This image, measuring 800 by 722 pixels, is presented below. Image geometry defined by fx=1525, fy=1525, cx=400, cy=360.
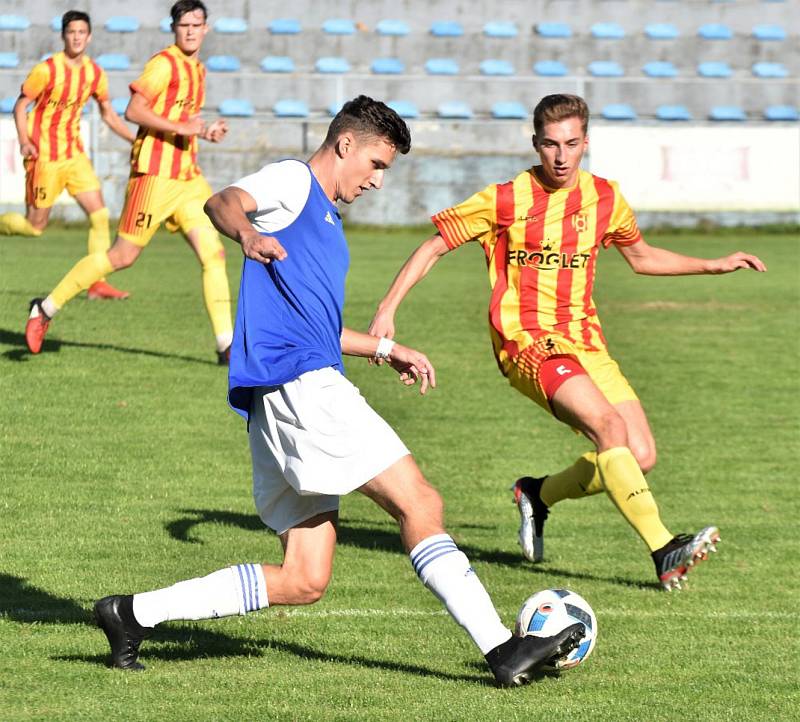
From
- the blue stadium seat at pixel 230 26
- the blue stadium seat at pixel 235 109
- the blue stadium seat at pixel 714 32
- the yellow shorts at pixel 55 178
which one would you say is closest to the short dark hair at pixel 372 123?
the yellow shorts at pixel 55 178

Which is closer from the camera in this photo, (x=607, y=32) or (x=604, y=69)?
(x=604, y=69)

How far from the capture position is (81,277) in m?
10.3

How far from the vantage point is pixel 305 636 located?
5.26 m

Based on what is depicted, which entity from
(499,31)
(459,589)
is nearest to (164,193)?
(459,589)

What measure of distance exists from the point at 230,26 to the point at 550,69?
5.34m

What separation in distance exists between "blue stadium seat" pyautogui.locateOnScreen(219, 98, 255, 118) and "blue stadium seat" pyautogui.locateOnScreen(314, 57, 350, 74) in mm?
1680

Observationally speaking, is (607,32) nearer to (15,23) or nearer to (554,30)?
(554,30)

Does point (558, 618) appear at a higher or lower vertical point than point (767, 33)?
lower

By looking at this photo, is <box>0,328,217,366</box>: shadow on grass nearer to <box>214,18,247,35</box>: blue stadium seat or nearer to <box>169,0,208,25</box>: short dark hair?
<box>169,0,208,25</box>: short dark hair

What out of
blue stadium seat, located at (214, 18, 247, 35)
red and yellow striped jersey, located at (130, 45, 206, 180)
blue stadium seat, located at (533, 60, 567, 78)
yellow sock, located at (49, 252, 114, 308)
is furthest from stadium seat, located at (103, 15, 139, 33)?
yellow sock, located at (49, 252, 114, 308)

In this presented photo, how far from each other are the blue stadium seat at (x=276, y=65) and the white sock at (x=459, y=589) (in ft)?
69.7

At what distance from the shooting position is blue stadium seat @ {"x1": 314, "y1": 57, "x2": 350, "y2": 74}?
2519 centimetres

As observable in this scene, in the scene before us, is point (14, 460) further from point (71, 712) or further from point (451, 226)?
point (71, 712)

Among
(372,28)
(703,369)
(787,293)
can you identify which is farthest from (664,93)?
(703,369)
